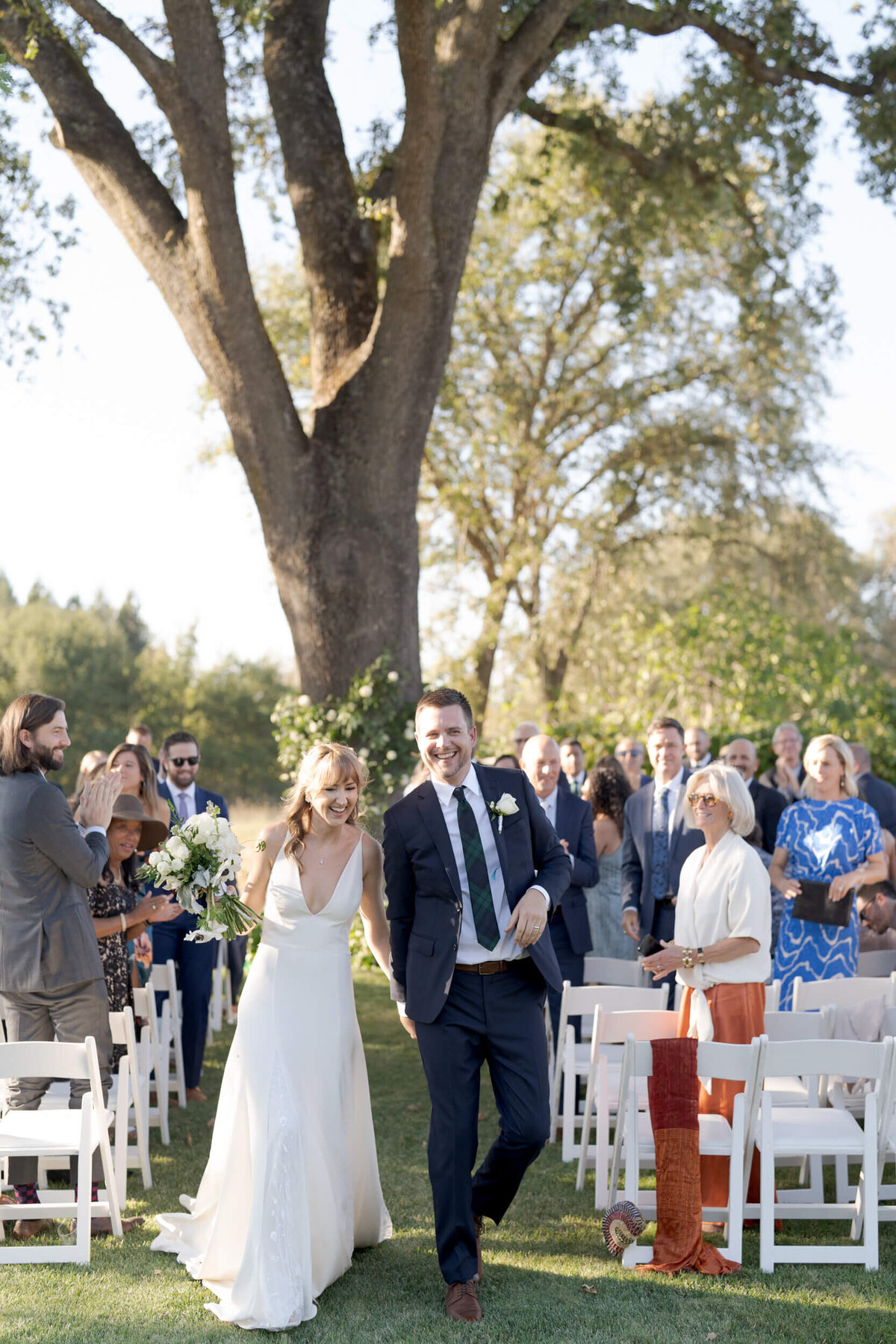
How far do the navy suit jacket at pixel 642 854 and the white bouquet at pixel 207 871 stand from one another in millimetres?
3131

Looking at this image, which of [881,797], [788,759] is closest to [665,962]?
[881,797]

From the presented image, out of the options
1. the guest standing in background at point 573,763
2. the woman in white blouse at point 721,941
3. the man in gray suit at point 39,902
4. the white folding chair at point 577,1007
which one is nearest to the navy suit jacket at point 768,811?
the guest standing in background at point 573,763

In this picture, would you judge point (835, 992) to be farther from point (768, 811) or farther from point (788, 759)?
point (788, 759)

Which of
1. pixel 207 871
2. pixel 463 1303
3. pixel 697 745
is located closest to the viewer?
pixel 463 1303

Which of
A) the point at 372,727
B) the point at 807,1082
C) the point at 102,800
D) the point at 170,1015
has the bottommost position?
the point at 170,1015

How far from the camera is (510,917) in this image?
4.57m

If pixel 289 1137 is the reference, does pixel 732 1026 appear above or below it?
above

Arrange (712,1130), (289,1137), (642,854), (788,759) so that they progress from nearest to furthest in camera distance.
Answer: (289,1137) → (712,1130) → (642,854) → (788,759)

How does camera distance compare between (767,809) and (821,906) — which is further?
(767,809)

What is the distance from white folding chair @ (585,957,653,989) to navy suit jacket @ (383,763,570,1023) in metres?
2.29

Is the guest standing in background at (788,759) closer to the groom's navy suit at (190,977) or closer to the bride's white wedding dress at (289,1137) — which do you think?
the groom's navy suit at (190,977)

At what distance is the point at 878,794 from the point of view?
9.28m

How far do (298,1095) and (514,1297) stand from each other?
1041mm

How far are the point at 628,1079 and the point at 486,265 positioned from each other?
54.3 ft
